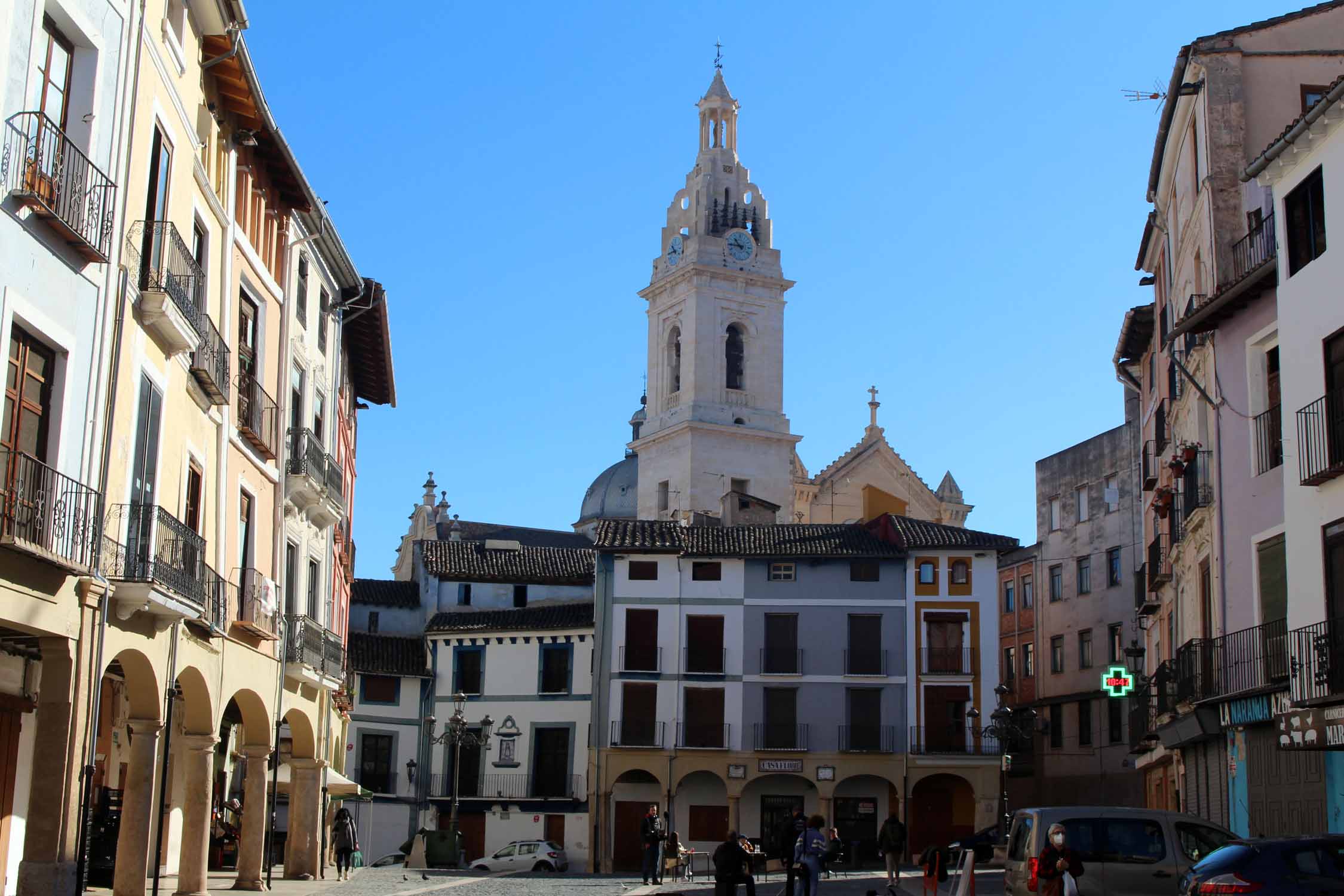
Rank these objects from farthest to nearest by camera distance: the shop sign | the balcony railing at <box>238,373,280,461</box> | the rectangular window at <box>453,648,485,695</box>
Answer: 1. the rectangular window at <box>453,648,485,695</box>
2. the balcony railing at <box>238,373,280,461</box>
3. the shop sign

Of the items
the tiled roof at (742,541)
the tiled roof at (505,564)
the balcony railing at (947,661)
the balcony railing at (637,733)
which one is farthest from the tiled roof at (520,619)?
the balcony railing at (947,661)

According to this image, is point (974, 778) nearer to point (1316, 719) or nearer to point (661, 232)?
point (1316, 719)

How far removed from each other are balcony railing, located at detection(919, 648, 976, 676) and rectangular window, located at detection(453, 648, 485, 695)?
1521cm

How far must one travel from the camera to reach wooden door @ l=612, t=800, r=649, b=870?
52781 millimetres

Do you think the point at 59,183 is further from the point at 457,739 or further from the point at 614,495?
the point at 614,495

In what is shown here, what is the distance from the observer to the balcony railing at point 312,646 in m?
28.1

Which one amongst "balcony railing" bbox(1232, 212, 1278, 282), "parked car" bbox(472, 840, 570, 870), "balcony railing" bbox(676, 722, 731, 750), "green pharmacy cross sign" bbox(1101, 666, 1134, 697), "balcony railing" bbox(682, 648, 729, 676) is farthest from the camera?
"balcony railing" bbox(682, 648, 729, 676)

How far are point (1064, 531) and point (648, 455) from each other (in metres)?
36.1

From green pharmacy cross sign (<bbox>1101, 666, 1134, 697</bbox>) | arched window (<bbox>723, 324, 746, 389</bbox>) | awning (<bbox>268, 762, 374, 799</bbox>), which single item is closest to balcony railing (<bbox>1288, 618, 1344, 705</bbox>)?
green pharmacy cross sign (<bbox>1101, 666, 1134, 697</bbox>)

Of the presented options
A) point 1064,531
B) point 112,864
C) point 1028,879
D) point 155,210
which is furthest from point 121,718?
point 1064,531

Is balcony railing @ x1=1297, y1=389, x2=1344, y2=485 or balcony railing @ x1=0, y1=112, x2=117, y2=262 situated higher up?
balcony railing @ x1=0, y1=112, x2=117, y2=262

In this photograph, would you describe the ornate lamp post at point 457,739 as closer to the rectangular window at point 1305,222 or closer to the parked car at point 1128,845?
the parked car at point 1128,845

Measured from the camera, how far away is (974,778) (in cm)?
5228

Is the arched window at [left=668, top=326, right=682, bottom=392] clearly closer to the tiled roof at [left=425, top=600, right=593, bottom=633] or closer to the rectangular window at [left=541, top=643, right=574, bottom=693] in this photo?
the tiled roof at [left=425, top=600, right=593, bottom=633]
